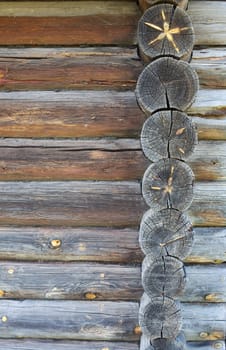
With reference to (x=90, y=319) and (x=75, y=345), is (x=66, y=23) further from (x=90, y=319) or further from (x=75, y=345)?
(x=75, y=345)

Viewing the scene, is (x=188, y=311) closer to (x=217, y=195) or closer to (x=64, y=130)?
(x=217, y=195)

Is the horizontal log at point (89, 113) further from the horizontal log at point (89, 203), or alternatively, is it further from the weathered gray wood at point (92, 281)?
the weathered gray wood at point (92, 281)

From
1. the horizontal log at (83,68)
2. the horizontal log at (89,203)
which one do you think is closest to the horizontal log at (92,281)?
the horizontal log at (89,203)

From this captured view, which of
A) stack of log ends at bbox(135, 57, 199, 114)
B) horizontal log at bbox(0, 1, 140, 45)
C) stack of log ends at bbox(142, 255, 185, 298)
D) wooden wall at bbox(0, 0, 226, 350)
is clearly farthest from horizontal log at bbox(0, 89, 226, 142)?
stack of log ends at bbox(142, 255, 185, 298)

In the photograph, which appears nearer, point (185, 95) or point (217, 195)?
point (185, 95)

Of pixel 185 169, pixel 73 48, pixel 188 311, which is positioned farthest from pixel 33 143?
pixel 188 311

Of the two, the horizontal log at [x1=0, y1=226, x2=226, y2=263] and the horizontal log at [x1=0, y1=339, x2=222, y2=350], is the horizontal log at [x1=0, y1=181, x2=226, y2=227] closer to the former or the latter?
the horizontal log at [x1=0, y1=226, x2=226, y2=263]

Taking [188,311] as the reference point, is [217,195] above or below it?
above
